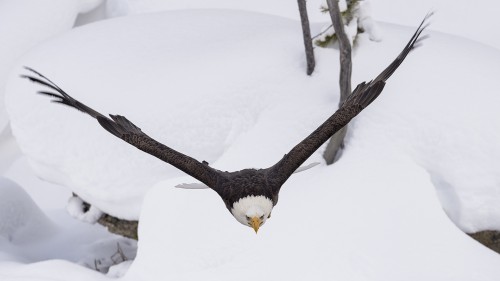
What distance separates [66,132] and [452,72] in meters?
5.02

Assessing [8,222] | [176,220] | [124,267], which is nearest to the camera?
[176,220]

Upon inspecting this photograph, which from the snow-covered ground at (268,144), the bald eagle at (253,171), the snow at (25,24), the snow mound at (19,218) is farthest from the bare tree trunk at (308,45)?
the snow at (25,24)

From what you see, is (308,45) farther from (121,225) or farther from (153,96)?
(121,225)

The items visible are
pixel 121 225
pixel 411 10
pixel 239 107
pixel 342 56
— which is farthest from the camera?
pixel 411 10

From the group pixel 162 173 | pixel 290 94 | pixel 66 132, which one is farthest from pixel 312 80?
pixel 66 132

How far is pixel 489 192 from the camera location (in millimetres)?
6133

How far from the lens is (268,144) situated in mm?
6391

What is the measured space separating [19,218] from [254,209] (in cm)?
866

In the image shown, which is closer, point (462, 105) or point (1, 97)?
point (462, 105)

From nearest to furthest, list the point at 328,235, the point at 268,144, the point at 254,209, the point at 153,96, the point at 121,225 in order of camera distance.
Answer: the point at 254,209 → the point at 328,235 → the point at 268,144 → the point at 153,96 → the point at 121,225

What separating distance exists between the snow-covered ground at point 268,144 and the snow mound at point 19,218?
1.46 meters

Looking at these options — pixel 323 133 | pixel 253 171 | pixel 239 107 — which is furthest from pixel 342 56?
pixel 253 171

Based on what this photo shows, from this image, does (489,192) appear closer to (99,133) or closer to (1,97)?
(99,133)

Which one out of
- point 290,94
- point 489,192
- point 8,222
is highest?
point 290,94
